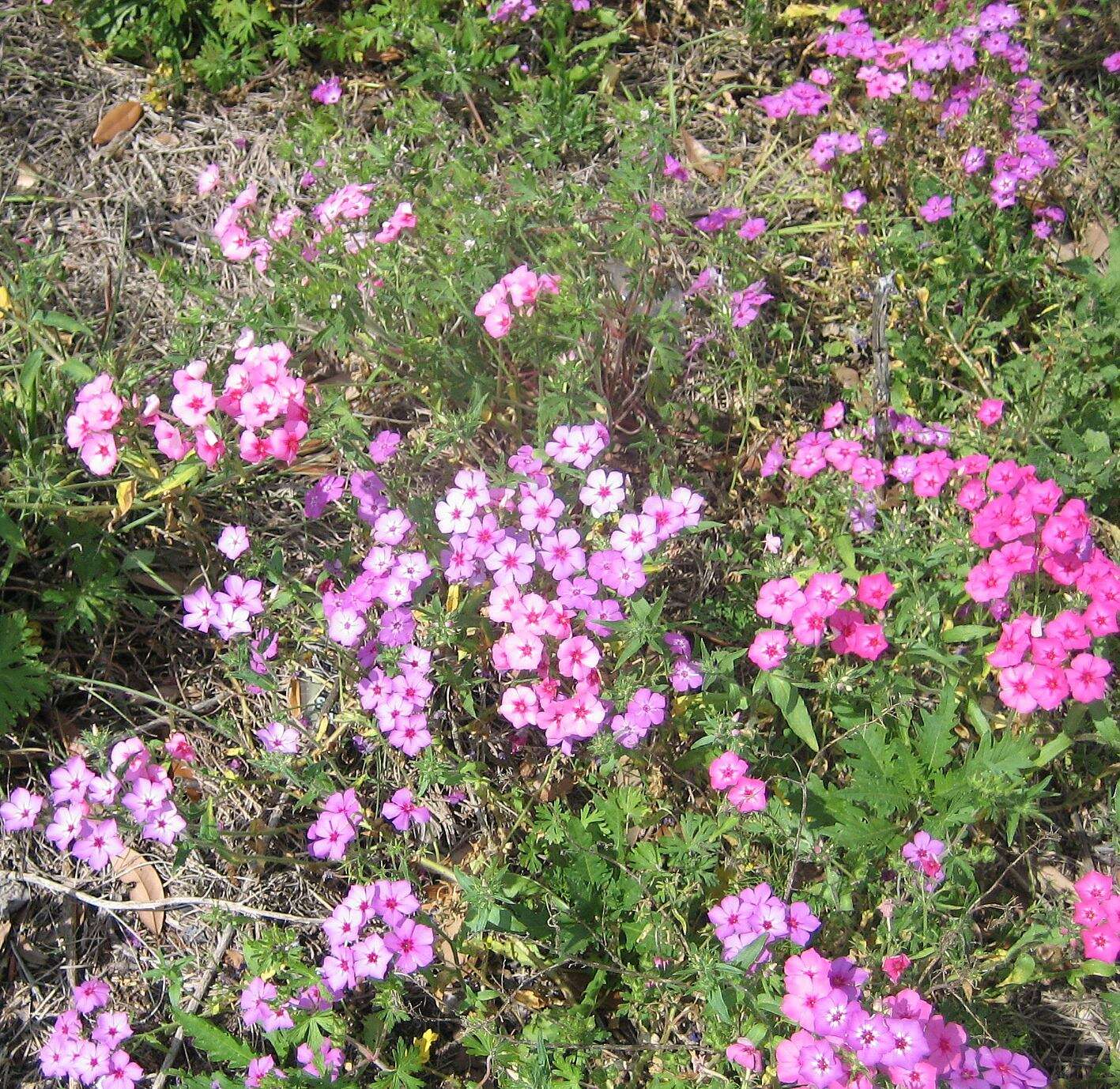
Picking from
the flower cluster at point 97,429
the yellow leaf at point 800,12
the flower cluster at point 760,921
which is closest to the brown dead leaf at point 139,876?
the flower cluster at point 97,429

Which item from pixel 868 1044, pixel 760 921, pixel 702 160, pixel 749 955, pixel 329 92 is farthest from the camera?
pixel 702 160

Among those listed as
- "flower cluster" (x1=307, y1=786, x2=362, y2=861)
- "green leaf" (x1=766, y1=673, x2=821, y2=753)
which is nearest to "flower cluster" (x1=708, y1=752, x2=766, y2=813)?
"green leaf" (x1=766, y1=673, x2=821, y2=753)

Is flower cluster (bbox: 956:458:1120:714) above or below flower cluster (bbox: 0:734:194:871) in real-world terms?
above

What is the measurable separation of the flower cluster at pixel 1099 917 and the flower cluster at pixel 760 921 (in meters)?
0.72

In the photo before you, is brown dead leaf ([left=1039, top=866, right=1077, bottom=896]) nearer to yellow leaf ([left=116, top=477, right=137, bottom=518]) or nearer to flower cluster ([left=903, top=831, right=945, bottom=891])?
flower cluster ([left=903, top=831, right=945, bottom=891])

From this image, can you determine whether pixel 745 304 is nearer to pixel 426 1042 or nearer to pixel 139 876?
pixel 426 1042

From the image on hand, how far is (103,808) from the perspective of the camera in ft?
9.67

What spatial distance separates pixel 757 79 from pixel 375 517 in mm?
2612

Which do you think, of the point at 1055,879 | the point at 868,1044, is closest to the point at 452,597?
the point at 868,1044

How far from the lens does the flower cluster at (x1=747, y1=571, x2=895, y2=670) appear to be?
2.89 meters

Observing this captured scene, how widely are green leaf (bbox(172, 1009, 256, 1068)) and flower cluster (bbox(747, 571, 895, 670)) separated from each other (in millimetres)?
1763

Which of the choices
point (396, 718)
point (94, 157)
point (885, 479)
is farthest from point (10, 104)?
point (885, 479)

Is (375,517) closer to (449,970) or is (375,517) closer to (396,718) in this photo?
(396,718)

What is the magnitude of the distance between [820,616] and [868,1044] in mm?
1074
